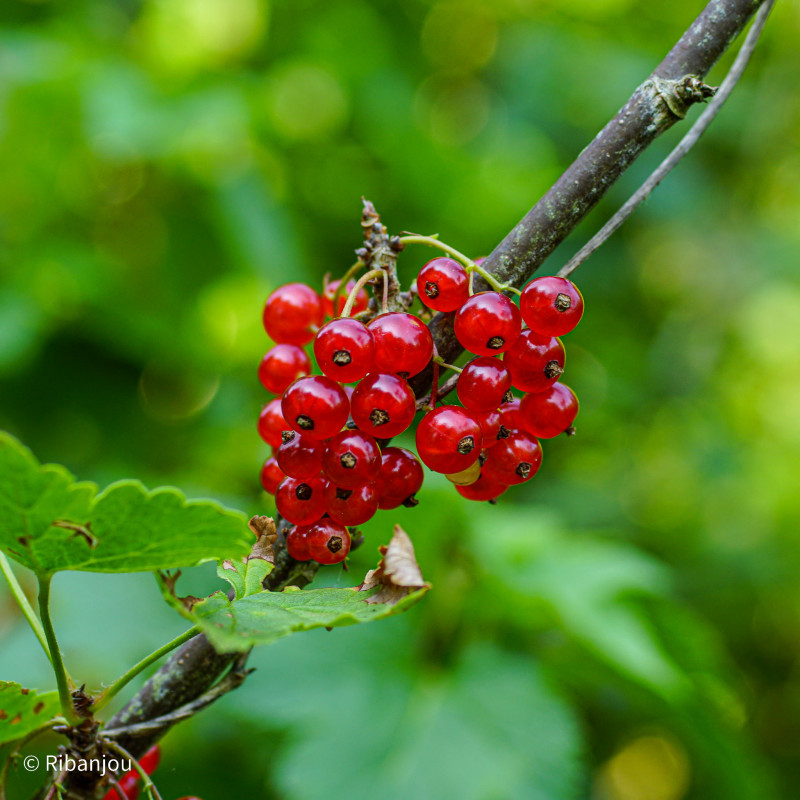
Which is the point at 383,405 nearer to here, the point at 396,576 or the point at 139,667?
the point at 396,576

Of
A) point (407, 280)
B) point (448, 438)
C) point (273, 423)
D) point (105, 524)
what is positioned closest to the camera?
point (105, 524)

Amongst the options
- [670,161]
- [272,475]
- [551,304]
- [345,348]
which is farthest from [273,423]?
[670,161]

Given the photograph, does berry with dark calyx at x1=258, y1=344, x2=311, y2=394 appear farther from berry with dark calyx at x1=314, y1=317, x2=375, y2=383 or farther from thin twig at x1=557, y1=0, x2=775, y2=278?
thin twig at x1=557, y1=0, x2=775, y2=278

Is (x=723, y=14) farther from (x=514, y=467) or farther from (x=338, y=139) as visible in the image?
(x=338, y=139)

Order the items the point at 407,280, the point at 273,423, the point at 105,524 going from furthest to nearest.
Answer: the point at 407,280 → the point at 273,423 → the point at 105,524

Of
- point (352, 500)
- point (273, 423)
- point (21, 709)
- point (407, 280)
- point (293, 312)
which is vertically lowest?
point (21, 709)

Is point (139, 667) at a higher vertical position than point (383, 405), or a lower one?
lower

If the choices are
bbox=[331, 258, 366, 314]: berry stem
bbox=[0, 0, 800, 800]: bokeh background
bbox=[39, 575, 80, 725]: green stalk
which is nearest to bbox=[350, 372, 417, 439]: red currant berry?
bbox=[331, 258, 366, 314]: berry stem
